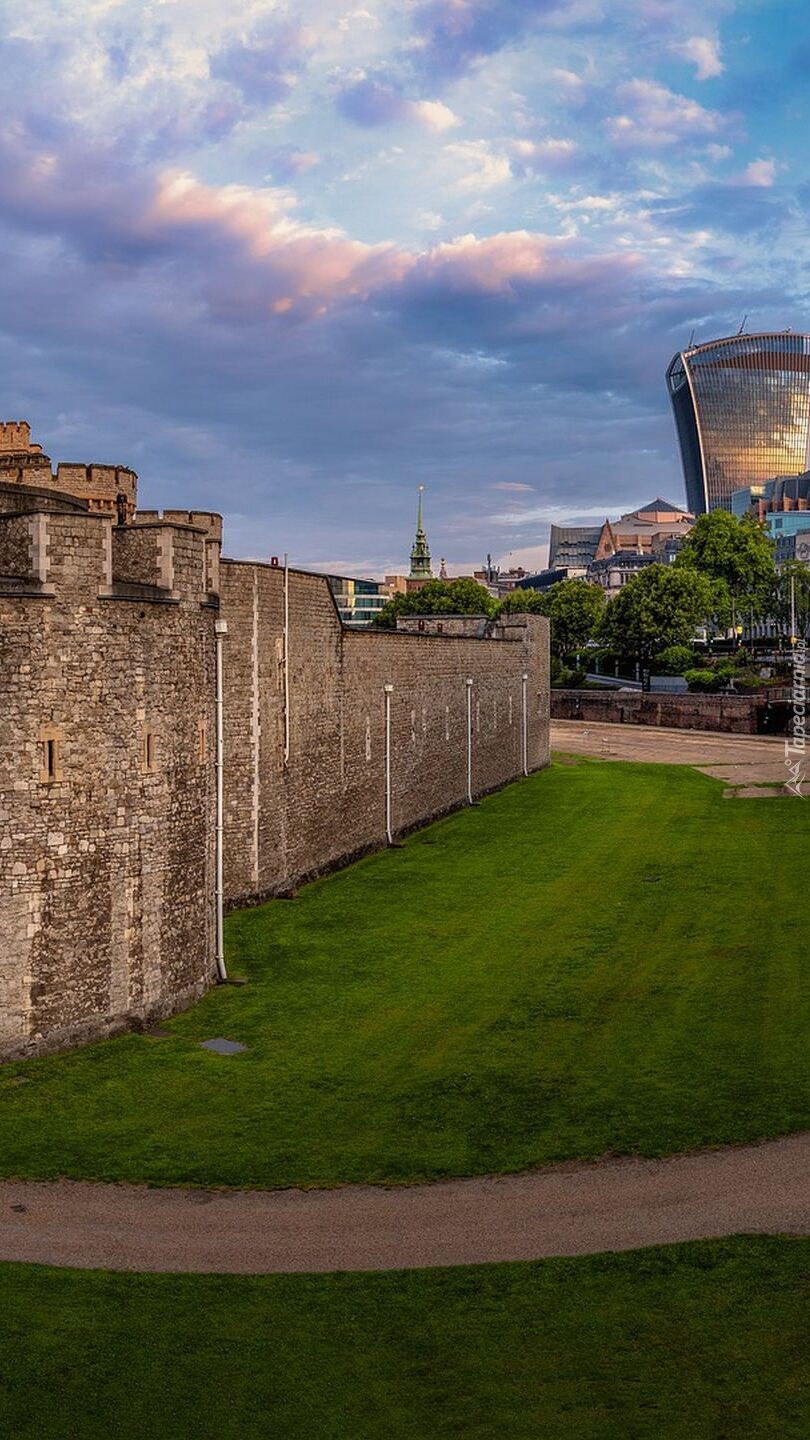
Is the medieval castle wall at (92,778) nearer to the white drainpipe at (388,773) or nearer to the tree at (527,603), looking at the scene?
the white drainpipe at (388,773)

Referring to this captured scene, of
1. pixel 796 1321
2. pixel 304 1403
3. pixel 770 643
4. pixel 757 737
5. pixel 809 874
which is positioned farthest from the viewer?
pixel 770 643

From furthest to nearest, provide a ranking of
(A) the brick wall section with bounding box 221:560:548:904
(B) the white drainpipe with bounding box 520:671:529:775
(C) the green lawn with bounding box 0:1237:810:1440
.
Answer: (B) the white drainpipe with bounding box 520:671:529:775 < (A) the brick wall section with bounding box 221:560:548:904 < (C) the green lawn with bounding box 0:1237:810:1440

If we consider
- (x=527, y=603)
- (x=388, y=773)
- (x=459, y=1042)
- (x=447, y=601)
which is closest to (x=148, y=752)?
(x=459, y=1042)

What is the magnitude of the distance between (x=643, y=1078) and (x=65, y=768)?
444 inches

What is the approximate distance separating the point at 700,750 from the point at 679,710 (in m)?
19.0

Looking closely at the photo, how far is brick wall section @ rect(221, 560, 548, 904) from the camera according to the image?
1297 inches

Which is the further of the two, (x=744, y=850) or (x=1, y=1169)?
(x=744, y=850)

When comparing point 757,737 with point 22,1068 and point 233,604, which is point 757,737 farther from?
point 22,1068

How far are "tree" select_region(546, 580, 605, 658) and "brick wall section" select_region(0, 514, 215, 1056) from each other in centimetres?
12408

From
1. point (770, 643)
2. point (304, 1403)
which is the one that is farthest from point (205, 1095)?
point (770, 643)

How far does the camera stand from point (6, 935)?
20.8m

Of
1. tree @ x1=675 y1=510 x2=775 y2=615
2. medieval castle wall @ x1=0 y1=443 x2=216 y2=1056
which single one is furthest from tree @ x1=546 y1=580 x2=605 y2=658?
medieval castle wall @ x1=0 y1=443 x2=216 y2=1056

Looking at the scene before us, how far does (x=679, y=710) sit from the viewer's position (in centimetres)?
9694

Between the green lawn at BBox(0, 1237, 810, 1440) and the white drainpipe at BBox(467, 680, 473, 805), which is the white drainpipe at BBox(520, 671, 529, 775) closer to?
the white drainpipe at BBox(467, 680, 473, 805)
